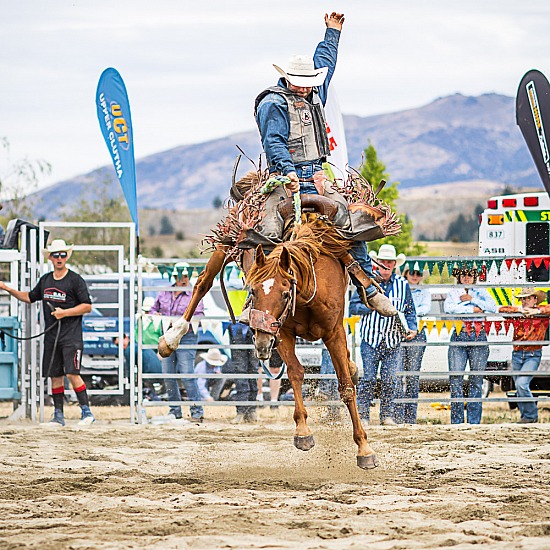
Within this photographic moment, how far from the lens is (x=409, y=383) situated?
11023 millimetres

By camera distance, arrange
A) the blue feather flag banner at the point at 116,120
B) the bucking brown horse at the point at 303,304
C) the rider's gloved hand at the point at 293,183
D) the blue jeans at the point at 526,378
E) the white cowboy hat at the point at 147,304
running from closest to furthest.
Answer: the bucking brown horse at the point at 303,304 → the rider's gloved hand at the point at 293,183 → the blue jeans at the point at 526,378 → the white cowboy hat at the point at 147,304 → the blue feather flag banner at the point at 116,120

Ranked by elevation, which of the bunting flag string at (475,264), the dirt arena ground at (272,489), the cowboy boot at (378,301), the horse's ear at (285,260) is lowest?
the dirt arena ground at (272,489)

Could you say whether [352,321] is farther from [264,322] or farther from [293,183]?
[264,322]

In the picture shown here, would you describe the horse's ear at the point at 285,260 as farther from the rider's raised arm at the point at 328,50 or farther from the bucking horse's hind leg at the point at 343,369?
the rider's raised arm at the point at 328,50

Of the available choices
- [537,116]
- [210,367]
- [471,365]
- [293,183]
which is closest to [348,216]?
[293,183]

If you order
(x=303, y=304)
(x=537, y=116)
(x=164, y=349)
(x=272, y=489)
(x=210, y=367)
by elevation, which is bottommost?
(x=272, y=489)

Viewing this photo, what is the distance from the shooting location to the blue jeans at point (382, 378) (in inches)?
420

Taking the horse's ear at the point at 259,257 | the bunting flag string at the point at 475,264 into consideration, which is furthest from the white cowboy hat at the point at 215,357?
the horse's ear at the point at 259,257

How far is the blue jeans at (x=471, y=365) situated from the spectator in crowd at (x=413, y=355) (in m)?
0.38

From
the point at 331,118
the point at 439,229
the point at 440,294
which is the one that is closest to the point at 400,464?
the point at 440,294

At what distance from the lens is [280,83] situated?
7859 mm

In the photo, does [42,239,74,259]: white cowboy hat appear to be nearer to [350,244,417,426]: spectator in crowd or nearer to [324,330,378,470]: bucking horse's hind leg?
[350,244,417,426]: spectator in crowd

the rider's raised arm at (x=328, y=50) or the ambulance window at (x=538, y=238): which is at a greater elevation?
the rider's raised arm at (x=328, y=50)

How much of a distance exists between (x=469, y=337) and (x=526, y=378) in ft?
2.72
